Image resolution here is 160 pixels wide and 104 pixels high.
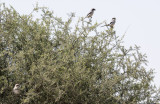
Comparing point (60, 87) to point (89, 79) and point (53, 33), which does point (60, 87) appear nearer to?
point (89, 79)

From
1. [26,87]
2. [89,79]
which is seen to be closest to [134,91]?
[89,79]

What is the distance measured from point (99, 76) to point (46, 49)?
257 cm

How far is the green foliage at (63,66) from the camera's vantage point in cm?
1328

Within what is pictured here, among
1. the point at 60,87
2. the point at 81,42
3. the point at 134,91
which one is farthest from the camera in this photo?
the point at 81,42

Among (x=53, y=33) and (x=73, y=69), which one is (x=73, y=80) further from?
(x=53, y=33)

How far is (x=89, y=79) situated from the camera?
13438 mm

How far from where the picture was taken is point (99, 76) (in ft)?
49.0

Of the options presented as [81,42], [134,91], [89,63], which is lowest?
[134,91]

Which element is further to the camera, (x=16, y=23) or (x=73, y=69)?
(x=16, y=23)

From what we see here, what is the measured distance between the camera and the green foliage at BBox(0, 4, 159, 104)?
13281 millimetres

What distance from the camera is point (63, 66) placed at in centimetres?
1386

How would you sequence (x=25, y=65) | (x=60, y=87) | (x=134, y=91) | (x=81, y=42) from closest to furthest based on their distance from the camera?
(x=60, y=87), (x=25, y=65), (x=134, y=91), (x=81, y=42)

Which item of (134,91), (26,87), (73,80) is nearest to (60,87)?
(73,80)

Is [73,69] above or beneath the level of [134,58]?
beneath
